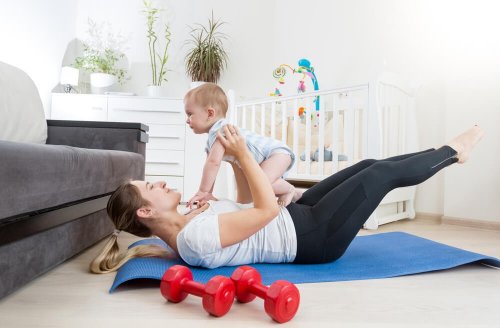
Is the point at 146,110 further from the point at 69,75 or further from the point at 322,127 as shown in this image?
the point at 322,127

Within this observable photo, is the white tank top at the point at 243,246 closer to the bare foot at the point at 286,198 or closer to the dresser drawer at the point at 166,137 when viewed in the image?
the bare foot at the point at 286,198

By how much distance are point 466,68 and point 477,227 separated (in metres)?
1.04

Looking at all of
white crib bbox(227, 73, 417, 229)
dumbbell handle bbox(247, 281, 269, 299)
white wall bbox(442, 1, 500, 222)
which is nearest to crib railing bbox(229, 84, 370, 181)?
white crib bbox(227, 73, 417, 229)

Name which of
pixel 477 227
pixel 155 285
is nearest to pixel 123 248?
pixel 155 285

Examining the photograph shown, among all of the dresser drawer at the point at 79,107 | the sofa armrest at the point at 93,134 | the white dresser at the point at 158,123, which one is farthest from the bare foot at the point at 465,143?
the dresser drawer at the point at 79,107

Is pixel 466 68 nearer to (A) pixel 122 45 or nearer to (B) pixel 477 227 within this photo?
(B) pixel 477 227

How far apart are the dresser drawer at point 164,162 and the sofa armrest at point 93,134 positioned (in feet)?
5.14

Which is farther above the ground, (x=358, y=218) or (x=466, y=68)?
(x=466, y=68)

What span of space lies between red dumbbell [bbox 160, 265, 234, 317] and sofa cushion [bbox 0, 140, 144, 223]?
0.42 metres

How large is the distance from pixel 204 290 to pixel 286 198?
2.18ft

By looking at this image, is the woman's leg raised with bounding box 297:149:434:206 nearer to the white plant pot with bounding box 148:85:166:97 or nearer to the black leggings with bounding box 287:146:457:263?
the black leggings with bounding box 287:146:457:263

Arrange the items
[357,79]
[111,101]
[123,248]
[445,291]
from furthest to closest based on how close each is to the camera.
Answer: [111,101] → [357,79] → [123,248] → [445,291]

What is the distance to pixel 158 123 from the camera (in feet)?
13.0

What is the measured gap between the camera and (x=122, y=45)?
451 cm
